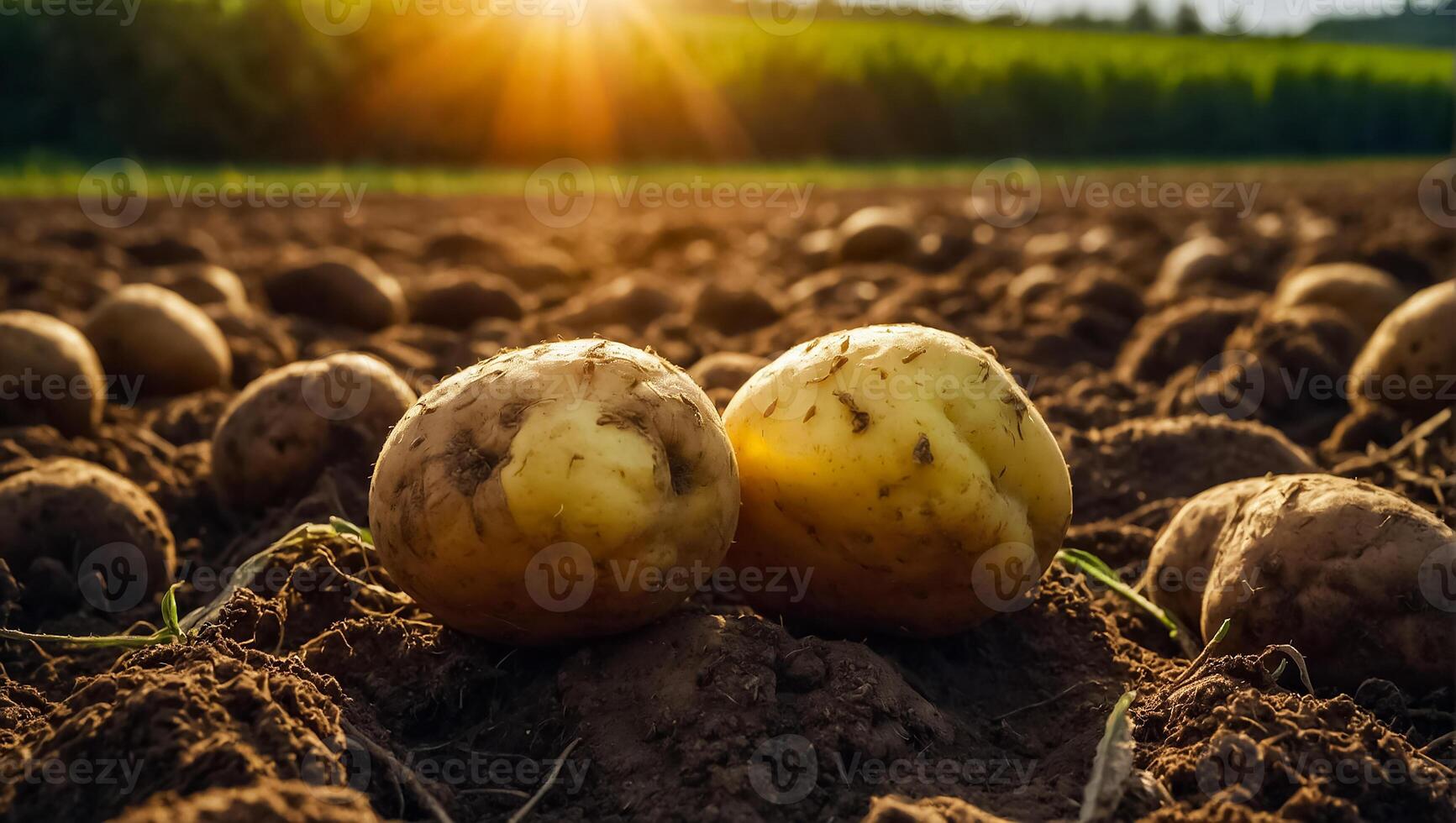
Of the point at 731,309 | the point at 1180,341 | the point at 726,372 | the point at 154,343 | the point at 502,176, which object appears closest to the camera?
the point at 726,372

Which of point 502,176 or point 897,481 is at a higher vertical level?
point 897,481

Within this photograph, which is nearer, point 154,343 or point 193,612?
point 193,612

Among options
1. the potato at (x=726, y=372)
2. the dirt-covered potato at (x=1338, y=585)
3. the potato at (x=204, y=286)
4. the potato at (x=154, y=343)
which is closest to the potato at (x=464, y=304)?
the potato at (x=204, y=286)

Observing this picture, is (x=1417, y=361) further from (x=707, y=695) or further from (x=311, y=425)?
(x=311, y=425)

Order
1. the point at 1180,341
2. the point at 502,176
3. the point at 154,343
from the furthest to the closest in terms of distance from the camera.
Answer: the point at 502,176, the point at 1180,341, the point at 154,343

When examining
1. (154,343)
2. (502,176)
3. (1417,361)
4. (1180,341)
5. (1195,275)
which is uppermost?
(154,343)

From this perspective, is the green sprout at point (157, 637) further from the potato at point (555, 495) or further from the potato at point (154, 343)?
the potato at point (154, 343)

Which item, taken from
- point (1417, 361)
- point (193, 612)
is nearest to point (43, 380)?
point (193, 612)
